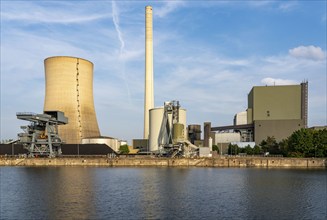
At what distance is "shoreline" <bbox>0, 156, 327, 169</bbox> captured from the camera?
71.9 metres

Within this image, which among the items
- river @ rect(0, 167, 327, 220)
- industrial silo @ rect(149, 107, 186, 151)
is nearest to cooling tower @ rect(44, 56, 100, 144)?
industrial silo @ rect(149, 107, 186, 151)

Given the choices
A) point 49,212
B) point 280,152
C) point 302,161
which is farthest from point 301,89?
point 49,212

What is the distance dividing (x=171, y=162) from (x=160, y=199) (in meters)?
41.8

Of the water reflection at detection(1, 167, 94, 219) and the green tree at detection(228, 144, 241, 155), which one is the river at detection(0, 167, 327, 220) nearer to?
the water reflection at detection(1, 167, 94, 219)

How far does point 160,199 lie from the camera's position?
1206 inches

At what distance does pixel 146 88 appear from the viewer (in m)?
99.2

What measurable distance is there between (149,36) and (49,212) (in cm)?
7942

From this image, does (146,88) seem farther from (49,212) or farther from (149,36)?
(49,212)

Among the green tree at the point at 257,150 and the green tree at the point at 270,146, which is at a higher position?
the green tree at the point at 270,146

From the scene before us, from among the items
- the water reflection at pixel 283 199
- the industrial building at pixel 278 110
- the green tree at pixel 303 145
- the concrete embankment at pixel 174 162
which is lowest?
the concrete embankment at pixel 174 162

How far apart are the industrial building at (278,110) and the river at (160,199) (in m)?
73.3

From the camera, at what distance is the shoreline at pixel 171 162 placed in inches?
2830

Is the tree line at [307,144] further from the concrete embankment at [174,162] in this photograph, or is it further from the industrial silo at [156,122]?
the industrial silo at [156,122]

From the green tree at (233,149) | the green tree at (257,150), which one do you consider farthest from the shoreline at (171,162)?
the green tree at (233,149)
